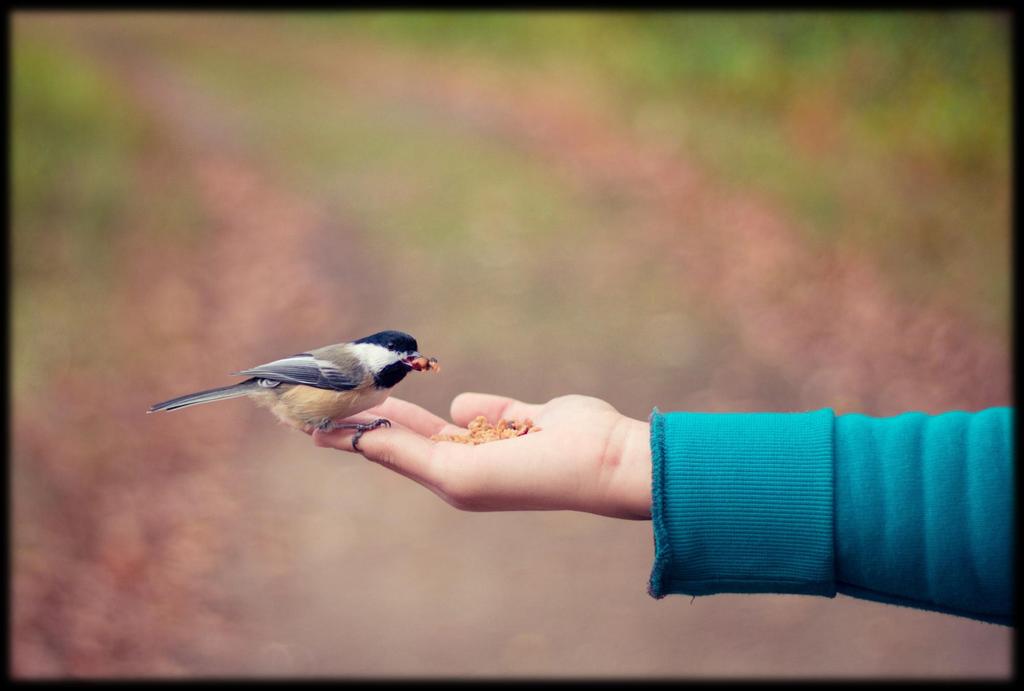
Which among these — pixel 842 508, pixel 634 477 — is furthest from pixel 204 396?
pixel 842 508

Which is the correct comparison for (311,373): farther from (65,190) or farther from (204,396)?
(65,190)

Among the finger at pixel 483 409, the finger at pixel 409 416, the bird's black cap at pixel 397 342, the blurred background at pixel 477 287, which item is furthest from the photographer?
the blurred background at pixel 477 287

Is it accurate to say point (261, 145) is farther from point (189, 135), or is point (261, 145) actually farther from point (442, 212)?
point (442, 212)

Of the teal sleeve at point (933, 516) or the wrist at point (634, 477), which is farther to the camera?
the wrist at point (634, 477)

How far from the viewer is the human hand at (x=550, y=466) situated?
95.8 inches

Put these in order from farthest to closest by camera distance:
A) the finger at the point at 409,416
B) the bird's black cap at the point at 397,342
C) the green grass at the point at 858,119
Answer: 1. the green grass at the point at 858,119
2. the finger at the point at 409,416
3. the bird's black cap at the point at 397,342

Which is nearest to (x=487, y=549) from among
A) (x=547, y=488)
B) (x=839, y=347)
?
(x=547, y=488)

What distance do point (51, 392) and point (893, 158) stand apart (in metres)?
7.06

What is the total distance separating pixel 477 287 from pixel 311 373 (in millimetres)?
5053

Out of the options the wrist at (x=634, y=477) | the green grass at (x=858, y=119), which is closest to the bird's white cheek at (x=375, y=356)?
the wrist at (x=634, y=477)

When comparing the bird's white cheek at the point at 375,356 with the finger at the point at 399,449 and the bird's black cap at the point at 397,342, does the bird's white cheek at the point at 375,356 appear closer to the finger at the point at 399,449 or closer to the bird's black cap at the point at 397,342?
the bird's black cap at the point at 397,342

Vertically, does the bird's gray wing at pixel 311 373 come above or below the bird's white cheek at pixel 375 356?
below

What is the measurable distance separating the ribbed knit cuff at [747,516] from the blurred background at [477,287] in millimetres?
2471

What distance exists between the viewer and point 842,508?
2150 millimetres
